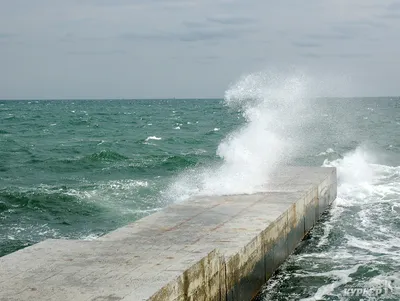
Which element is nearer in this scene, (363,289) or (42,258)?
(42,258)

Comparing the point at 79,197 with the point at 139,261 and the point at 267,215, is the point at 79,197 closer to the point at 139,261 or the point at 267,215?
the point at 267,215

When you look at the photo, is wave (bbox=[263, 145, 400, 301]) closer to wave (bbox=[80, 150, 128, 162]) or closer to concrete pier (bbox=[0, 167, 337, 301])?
concrete pier (bbox=[0, 167, 337, 301])

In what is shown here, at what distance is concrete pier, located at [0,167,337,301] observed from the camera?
7266 millimetres

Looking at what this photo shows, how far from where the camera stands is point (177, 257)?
853 cm

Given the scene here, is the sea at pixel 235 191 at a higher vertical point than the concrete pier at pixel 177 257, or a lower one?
lower

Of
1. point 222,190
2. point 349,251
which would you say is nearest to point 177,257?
point 349,251

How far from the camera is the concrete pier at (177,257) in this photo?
7.27 metres

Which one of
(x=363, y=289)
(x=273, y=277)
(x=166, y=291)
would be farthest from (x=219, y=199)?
(x=166, y=291)

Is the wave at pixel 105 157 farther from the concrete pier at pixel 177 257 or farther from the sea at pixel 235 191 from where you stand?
the concrete pier at pixel 177 257

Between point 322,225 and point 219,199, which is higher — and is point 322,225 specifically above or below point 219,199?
below

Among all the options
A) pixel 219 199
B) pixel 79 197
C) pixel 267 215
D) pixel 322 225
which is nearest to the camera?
pixel 267 215

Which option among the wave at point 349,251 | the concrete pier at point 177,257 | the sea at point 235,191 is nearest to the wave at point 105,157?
the sea at point 235,191

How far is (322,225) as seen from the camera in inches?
614

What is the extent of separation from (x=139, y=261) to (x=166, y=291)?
135 cm
